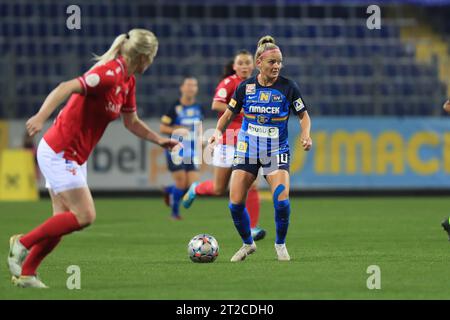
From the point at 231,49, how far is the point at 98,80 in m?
18.6

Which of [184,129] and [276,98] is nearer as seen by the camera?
[276,98]

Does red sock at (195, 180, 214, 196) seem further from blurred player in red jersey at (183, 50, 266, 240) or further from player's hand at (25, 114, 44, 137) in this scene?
player's hand at (25, 114, 44, 137)

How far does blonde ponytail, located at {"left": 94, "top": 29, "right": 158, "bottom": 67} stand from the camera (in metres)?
8.05

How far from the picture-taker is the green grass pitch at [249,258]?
802 cm

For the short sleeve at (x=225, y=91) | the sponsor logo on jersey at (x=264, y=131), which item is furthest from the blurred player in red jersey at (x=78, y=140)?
the short sleeve at (x=225, y=91)

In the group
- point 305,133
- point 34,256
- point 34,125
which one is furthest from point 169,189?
point 34,125

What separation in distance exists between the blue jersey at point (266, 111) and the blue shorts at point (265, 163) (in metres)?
0.04

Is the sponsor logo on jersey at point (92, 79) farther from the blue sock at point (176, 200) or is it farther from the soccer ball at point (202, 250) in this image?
the blue sock at point (176, 200)

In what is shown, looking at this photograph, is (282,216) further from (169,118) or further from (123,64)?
(169,118)

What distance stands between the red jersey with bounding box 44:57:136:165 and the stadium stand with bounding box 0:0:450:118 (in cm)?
1616

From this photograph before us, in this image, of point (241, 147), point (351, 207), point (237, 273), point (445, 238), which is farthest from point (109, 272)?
point (351, 207)

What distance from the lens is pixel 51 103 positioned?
25.1 ft
